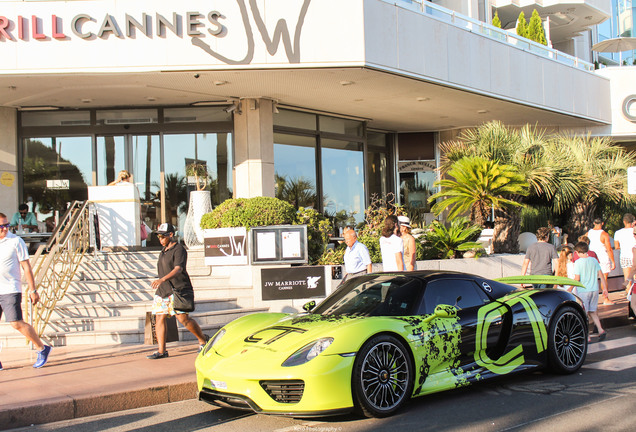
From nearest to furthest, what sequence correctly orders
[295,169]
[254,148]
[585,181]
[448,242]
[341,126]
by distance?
[448,242] → [254,148] → [585,181] → [295,169] → [341,126]

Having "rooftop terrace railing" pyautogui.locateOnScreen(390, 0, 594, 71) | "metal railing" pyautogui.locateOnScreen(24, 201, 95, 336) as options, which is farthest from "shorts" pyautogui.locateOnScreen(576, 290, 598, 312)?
"metal railing" pyautogui.locateOnScreen(24, 201, 95, 336)

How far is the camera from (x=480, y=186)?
14828mm

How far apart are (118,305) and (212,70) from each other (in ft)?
16.8

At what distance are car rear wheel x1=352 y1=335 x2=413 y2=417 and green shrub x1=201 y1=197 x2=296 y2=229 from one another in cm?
662

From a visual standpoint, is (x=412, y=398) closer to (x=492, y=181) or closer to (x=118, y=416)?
(x=118, y=416)

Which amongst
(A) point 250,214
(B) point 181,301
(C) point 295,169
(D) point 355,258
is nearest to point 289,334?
(B) point 181,301

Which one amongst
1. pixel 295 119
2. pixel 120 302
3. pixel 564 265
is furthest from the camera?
pixel 295 119

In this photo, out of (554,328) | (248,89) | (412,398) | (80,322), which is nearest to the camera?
(412,398)

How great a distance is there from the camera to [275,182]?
1703 cm

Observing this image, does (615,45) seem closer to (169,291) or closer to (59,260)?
(59,260)

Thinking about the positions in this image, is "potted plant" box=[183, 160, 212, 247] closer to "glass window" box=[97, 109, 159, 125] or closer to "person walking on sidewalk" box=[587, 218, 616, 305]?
"glass window" box=[97, 109, 159, 125]

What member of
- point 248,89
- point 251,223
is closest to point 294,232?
point 251,223

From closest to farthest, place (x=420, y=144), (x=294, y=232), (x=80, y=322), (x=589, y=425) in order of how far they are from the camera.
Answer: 1. (x=589, y=425)
2. (x=80, y=322)
3. (x=294, y=232)
4. (x=420, y=144)

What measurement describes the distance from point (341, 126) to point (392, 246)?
32.8ft
